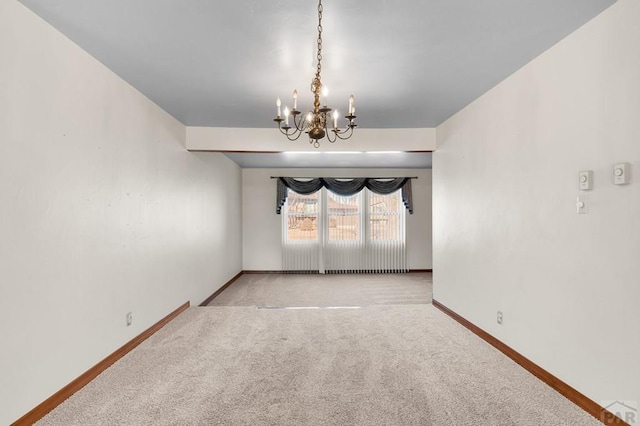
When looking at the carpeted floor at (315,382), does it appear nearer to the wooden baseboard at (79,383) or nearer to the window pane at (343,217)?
the wooden baseboard at (79,383)

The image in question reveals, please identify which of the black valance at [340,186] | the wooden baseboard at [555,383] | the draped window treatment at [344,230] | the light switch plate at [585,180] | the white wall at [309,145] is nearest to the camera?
the wooden baseboard at [555,383]

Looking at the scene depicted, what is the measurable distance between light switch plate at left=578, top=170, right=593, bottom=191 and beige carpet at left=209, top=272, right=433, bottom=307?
3.39 meters

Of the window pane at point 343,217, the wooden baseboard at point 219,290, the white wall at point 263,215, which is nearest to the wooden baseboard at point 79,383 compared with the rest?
the wooden baseboard at point 219,290

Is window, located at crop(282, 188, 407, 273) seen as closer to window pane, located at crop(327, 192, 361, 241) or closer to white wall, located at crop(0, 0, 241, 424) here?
window pane, located at crop(327, 192, 361, 241)

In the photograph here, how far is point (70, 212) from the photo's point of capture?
2.35m

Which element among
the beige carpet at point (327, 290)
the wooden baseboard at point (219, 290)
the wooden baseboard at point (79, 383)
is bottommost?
the beige carpet at point (327, 290)

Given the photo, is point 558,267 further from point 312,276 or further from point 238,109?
point 312,276

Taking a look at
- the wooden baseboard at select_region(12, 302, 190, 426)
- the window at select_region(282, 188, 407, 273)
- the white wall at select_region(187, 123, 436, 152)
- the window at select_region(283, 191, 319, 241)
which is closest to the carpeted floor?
the wooden baseboard at select_region(12, 302, 190, 426)

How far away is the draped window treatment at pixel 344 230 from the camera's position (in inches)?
305

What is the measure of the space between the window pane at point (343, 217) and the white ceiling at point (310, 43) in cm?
434

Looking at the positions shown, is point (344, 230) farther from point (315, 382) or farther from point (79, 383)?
point (79, 383)

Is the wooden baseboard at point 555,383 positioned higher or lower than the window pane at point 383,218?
lower

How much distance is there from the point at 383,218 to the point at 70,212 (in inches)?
247

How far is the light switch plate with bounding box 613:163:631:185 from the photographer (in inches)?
73.5
